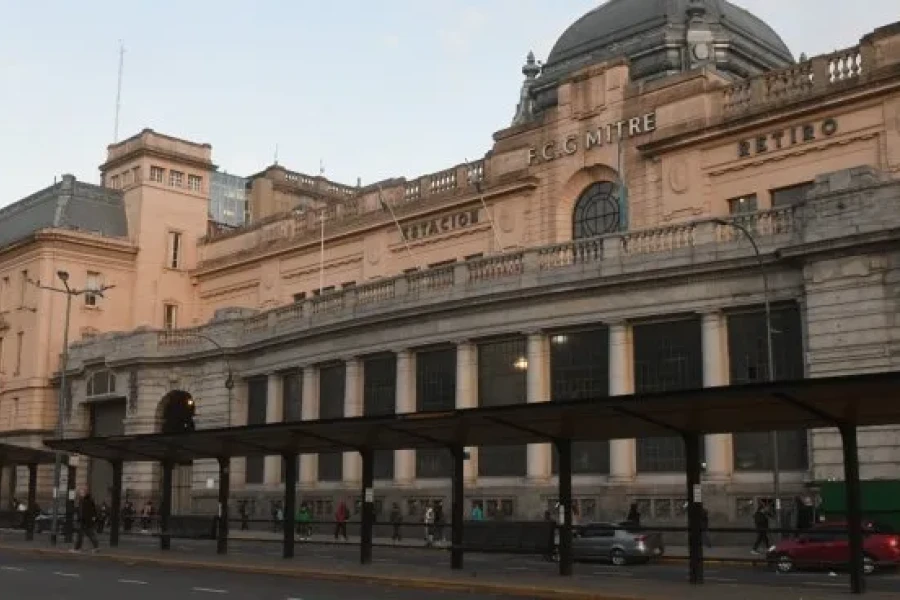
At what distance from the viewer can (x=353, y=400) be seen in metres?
46.9

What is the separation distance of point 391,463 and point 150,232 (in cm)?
3533

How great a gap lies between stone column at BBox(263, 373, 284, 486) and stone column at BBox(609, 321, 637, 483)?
760 inches

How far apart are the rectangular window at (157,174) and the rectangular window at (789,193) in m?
46.1

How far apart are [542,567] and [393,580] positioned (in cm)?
614

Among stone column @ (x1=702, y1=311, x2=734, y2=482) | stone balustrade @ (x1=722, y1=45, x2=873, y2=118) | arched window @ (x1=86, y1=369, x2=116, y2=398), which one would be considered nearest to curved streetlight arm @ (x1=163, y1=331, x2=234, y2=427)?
arched window @ (x1=86, y1=369, x2=116, y2=398)

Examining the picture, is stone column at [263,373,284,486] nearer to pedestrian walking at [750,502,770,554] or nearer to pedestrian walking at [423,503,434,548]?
pedestrian walking at [423,503,434,548]

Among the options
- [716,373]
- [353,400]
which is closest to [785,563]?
[716,373]

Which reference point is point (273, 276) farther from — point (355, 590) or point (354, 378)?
point (355, 590)

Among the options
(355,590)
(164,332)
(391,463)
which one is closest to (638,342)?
(391,463)

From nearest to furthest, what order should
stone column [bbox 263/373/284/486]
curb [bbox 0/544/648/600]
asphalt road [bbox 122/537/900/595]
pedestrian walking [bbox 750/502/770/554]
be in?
curb [bbox 0/544/648/600] → asphalt road [bbox 122/537/900/595] → pedestrian walking [bbox 750/502/770/554] → stone column [bbox 263/373/284/486]

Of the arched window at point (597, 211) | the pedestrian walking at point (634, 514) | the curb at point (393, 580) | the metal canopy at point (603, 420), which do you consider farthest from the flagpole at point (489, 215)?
the curb at point (393, 580)

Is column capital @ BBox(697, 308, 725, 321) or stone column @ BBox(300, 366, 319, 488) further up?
column capital @ BBox(697, 308, 725, 321)

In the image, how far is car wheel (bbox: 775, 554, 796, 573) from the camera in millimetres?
27812

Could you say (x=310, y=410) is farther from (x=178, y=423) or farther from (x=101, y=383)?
(x=101, y=383)
